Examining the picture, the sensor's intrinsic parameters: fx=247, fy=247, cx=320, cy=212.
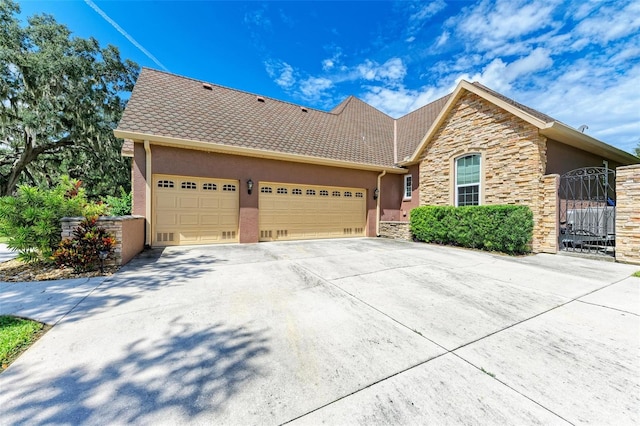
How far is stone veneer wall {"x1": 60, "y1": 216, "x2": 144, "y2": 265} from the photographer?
513 centimetres

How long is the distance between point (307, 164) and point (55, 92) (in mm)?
14614

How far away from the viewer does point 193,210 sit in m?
8.48

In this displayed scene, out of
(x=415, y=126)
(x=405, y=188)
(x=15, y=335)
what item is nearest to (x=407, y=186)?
(x=405, y=188)

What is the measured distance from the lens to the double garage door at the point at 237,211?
818 centimetres

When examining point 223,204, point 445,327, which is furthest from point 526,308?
point 223,204

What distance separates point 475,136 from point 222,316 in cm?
1046

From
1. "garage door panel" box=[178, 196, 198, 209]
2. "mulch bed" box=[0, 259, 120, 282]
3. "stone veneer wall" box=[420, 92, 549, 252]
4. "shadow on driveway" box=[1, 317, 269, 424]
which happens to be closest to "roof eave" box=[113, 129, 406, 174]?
"garage door panel" box=[178, 196, 198, 209]

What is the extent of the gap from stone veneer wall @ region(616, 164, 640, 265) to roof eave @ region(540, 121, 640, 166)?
6.35 ft

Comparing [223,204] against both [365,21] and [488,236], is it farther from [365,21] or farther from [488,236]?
[365,21]

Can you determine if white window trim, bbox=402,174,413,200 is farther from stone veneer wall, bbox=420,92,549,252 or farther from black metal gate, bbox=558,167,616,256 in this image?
black metal gate, bbox=558,167,616,256

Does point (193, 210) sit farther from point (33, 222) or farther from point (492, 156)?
point (492, 156)

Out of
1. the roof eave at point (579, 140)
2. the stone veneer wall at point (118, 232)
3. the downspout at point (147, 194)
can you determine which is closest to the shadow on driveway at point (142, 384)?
the stone veneer wall at point (118, 232)

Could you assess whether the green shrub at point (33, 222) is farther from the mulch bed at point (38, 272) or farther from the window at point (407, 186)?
the window at point (407, 186)

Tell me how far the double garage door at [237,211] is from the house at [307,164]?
4cm
